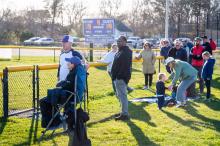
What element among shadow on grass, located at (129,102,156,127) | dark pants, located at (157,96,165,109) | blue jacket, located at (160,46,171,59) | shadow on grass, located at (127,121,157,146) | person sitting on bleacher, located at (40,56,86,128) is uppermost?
blue jacket, located at (160,46,171,59)

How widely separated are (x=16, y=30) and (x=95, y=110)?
2391 inches

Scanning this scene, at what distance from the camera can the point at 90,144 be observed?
747 cm

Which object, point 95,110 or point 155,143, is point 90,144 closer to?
point 155,143

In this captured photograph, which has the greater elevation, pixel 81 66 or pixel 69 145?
pixel 81 66

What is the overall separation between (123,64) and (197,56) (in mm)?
6119

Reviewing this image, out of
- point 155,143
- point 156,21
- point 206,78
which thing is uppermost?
→ point 156,21

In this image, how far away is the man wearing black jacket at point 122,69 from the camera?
10031 millimetres

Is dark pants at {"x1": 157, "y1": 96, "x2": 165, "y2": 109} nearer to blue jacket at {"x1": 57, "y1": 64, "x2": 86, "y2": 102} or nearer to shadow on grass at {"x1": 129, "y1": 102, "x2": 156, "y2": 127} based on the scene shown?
shadow on grass at {"x1": 129, "y1": 102, "x2": 156, "y2": 127}

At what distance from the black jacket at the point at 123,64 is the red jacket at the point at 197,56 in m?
5.94

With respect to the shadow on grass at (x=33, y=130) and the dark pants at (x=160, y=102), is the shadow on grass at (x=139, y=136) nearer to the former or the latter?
the shadow on grass at (x=33, y=130)

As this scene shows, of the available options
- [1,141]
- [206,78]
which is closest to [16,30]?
[206,78]

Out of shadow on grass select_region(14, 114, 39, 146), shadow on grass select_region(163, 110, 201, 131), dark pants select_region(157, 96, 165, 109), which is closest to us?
shadow on grass select_region(14, 114, 39, 146)

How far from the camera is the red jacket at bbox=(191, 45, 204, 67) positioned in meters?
15.5

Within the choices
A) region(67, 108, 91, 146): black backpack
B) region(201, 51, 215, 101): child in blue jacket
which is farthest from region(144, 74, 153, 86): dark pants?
region(67, 108, 91, 146): black backpack
